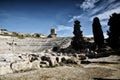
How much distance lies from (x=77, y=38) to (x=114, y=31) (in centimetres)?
1436

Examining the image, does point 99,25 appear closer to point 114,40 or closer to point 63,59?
Answer: point 114,40

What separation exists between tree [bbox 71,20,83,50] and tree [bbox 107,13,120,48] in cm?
1177

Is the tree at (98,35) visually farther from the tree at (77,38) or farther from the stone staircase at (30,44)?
the stone staircase at (30,44)

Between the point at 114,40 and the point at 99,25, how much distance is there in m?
8.74

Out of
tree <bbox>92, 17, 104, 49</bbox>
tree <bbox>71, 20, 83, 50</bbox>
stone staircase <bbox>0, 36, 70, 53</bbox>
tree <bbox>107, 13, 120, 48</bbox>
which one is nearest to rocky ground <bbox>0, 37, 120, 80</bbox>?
tree <bbox>107, 13, 120, 48</bbox>

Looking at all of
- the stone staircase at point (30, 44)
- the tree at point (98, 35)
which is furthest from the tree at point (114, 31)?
the stone staircase at point (30, 44)

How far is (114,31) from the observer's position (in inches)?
1522

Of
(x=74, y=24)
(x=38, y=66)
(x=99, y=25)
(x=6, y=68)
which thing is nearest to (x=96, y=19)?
(x=99, y=25)

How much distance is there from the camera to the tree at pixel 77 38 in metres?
49.0

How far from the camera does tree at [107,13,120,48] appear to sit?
37.9 meters

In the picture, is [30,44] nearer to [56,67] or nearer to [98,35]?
[98,35]

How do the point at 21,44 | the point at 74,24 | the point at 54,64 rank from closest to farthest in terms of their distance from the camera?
the point at 54,64 < the point at 74,24 < the point at 21,44

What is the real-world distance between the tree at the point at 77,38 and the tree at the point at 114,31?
38.6 feet

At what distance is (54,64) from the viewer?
1855 cm
